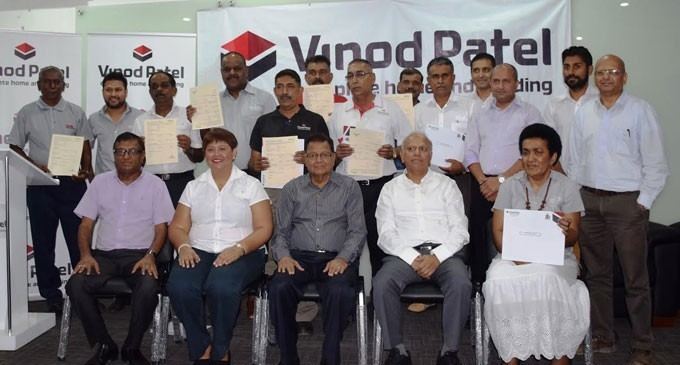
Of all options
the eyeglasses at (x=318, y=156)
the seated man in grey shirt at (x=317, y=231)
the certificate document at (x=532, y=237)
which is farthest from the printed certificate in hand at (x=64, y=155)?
the certificate document at (x=532, y=237)

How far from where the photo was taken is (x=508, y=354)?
3.27 meters

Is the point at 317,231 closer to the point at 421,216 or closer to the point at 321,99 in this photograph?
the point at 421,216

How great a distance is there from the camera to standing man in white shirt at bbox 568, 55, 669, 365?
12.1 ft

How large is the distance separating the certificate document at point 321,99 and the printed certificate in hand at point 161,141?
110 centimetres

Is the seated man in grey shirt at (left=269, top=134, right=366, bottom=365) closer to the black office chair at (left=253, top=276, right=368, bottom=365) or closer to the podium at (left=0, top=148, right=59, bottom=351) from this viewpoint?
the black office chair at (left=253, top=276, right=368, bottom=365)

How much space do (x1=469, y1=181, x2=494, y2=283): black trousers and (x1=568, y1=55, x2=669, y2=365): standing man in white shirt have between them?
0.64 m

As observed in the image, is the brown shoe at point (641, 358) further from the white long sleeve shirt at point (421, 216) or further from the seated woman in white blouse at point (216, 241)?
the seated woman in white blouse at point (216, 241)

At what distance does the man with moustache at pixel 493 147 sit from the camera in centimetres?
411

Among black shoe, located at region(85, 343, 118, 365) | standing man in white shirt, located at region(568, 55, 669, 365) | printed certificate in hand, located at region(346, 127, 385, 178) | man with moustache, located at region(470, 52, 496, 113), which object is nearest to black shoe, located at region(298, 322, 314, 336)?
printed certificate in hand, located at region(346, 127, 385, 178)

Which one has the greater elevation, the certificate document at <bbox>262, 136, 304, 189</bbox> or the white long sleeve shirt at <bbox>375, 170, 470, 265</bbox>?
the certificate document at <bbox>262, 136, 304, 189</bbox>

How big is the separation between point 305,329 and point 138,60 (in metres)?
3.41

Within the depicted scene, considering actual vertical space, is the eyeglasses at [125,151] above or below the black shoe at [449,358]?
above

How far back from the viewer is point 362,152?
4.30 metres

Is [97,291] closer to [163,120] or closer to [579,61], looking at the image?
[163,120]
